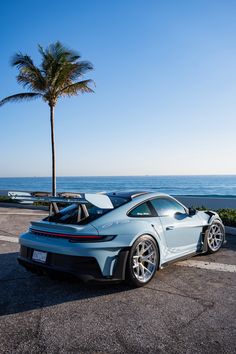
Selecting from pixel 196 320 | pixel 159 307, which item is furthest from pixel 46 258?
pixel 196 320

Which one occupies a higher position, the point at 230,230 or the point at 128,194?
the point at 128,194

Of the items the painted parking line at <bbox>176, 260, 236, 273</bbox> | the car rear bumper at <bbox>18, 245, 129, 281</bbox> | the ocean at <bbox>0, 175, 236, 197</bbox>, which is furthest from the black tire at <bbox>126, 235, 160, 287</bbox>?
the ocean at <bbox>0, 175, 236, 197</bbox>

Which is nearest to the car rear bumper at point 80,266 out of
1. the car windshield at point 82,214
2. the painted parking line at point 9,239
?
the car windshield at point 82,214

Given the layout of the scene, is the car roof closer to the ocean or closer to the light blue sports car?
the light blue sports car

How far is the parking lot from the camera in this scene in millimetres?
Answer: 2998

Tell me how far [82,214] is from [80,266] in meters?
0.78

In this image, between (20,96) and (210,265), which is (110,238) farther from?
(20,96)

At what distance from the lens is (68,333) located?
3.21 meters

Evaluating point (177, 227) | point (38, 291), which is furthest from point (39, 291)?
point (177, 227)

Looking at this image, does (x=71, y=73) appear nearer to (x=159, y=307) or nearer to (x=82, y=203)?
(x=82, y=203)

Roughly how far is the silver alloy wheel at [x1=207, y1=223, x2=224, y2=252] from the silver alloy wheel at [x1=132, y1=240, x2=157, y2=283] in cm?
183

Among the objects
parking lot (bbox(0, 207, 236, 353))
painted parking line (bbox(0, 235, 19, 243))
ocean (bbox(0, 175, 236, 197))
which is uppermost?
parking lot (bbox(0, 207, 236, 353))

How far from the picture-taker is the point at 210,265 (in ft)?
18.3

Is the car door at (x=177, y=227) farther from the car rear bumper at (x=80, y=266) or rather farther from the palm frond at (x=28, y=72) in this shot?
the palm frond at (x=28, y=72)
